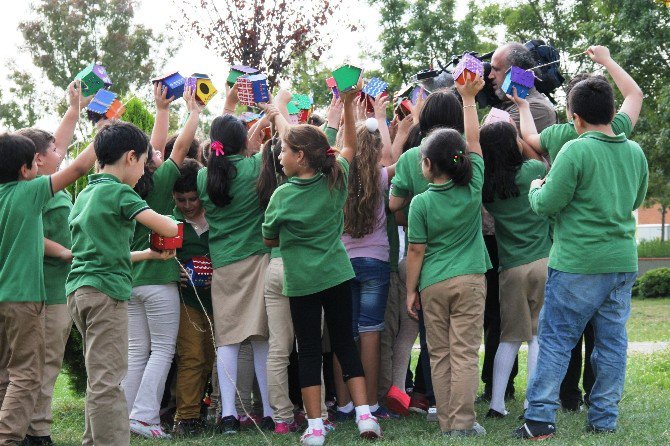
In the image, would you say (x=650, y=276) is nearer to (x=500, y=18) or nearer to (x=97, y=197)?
(x=500, y=18)

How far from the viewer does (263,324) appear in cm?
535

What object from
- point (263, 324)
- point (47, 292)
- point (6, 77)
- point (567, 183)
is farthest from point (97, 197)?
point (6, 77)

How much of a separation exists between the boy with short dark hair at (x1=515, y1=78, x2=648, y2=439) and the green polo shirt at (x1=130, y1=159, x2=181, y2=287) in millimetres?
2192

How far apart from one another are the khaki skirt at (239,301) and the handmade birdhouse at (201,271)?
0.12 metres

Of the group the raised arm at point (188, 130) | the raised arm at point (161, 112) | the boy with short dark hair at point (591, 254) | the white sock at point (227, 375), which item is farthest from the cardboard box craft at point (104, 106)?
the boy with short dark hair at point (591, 254)

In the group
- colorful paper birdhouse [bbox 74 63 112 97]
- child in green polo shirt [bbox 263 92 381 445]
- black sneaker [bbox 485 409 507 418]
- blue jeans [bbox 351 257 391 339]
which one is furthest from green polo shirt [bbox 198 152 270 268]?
black sneaker [bbox 485 409 507 418]

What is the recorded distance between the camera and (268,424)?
5.34 metres

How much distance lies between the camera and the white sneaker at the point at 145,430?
16.9 feet

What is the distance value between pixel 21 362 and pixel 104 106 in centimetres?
163

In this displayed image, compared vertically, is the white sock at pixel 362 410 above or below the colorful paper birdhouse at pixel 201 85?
below

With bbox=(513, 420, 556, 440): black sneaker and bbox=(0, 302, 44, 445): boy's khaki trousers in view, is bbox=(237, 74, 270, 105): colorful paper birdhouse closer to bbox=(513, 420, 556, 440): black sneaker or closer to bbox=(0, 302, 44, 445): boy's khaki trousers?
bbox=(0, 302, 44, 445): boy's khaki trousers

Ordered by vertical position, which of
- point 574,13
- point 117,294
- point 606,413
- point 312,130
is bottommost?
point 606,413

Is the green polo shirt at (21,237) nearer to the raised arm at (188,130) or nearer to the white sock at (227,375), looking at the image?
the raised arm at (188,130)

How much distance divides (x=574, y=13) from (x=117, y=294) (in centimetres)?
2108
